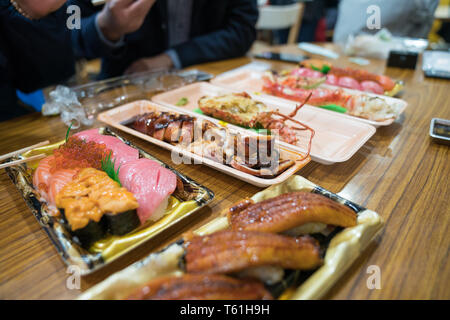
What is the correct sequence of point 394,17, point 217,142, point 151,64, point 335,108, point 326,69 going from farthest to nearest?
1. point 394,17
2. point 151,64
3. point 326,69
4. point 335,108
5. point 217,142

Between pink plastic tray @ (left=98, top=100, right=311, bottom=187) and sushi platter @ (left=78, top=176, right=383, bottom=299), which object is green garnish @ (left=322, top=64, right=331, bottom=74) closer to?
pink plastic tray @ (left=98, top=100, right=311, bottom=187)

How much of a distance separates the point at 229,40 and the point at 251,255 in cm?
323

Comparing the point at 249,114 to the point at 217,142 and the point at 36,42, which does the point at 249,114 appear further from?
the point at 36,42

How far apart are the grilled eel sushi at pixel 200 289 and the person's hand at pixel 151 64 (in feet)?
9.16

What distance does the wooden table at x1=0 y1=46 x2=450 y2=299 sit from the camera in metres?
0.89

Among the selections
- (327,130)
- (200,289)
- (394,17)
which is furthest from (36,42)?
(394,17)

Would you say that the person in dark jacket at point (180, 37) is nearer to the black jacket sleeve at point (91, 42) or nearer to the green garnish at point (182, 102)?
the black jacket sleeve at point (91, 42)

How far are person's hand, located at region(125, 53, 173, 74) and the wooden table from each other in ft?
4.49

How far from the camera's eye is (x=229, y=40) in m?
3.51

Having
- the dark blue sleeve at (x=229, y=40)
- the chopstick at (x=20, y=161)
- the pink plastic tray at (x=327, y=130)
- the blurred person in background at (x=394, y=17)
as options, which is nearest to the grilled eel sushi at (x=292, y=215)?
the pink plastic tray at (x=327, y=130)

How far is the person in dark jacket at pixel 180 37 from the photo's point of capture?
3.18m

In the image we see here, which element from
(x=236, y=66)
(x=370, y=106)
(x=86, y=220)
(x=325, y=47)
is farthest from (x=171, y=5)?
(x=86, y=220)

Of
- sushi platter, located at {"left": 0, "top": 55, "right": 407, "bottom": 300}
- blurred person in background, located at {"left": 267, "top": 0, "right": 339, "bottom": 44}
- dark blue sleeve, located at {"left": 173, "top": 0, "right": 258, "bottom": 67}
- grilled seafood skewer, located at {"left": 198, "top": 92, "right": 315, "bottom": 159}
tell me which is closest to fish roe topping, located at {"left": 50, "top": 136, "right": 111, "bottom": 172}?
sushi platter, located at {"left": 0, "top": 55, "right": 407, "bottom": 300}

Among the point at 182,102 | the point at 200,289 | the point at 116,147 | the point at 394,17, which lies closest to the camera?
the point at 200,289
